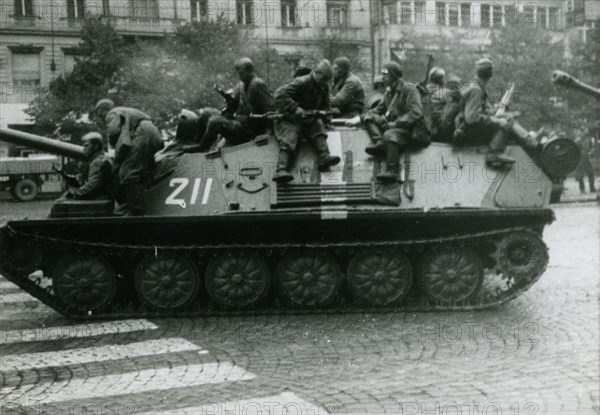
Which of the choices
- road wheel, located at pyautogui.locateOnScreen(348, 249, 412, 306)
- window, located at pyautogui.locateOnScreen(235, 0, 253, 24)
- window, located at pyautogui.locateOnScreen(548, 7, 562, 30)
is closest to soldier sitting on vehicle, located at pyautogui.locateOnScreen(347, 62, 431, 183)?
road wheel, located at pyautogui.locateOnScreen(348, 249, 412, 306)

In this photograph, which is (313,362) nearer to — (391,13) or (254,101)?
(254,101)

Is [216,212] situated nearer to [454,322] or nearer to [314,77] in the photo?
[314,77]

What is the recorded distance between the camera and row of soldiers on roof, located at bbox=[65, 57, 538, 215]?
10086 mm

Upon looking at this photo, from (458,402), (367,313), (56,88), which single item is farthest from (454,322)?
(56,88)

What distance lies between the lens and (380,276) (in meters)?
10.0

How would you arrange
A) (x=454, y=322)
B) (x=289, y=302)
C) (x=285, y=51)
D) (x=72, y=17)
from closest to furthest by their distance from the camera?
(x=454, y=322), (x=289, y=302), (x=72, y=17), (x=285, y=51)

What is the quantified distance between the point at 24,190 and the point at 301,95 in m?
15.4

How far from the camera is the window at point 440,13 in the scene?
8503 mm

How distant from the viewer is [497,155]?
10.3 m

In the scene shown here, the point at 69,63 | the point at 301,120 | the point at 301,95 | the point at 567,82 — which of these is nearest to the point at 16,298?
the point at 69,63

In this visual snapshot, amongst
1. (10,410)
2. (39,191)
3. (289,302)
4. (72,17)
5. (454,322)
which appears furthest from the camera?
(39,191)

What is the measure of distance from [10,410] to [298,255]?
4432mm

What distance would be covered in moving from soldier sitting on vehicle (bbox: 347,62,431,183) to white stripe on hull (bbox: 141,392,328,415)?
4250 millimetres

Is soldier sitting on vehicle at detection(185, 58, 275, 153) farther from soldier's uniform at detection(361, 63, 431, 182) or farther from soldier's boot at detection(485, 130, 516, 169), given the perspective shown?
soldier's boot at detection(485, 130, 516, 169)
